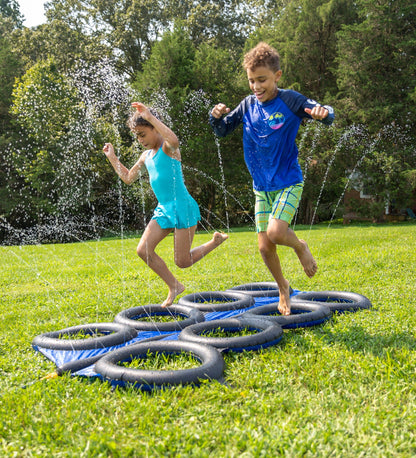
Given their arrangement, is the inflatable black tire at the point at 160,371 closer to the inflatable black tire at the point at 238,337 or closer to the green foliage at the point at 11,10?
the inflatable black tire at the point at 238,337

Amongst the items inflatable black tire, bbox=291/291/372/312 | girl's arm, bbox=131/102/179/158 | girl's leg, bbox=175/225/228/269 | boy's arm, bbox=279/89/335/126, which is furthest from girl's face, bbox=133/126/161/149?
inflatable black tire, bbox=291/291/372/312

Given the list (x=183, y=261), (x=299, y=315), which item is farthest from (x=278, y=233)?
(x=183, y=261)

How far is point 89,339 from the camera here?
3.06 meters

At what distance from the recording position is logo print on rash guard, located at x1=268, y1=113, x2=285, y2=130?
3.38m

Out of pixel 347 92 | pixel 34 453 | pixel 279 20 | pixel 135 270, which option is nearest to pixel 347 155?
pixel 347 92

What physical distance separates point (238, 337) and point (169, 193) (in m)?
1.53

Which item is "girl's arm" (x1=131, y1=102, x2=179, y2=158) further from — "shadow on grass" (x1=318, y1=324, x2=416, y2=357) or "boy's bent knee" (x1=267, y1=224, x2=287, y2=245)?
"shadow on grass" (x1=318, y1=324, x2=416, y2=357)

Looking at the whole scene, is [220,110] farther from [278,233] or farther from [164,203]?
[278,233]

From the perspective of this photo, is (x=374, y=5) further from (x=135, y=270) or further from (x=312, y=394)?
(x=312, y=394)

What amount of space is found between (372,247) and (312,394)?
630cm

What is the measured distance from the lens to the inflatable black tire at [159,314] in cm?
343

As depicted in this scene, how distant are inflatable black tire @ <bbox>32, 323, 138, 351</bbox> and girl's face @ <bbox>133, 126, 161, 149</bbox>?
5.00 feet

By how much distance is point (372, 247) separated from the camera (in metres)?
8.03

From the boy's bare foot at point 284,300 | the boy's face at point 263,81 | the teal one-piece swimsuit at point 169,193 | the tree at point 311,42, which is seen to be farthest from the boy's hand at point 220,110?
the tree at point 311,42
